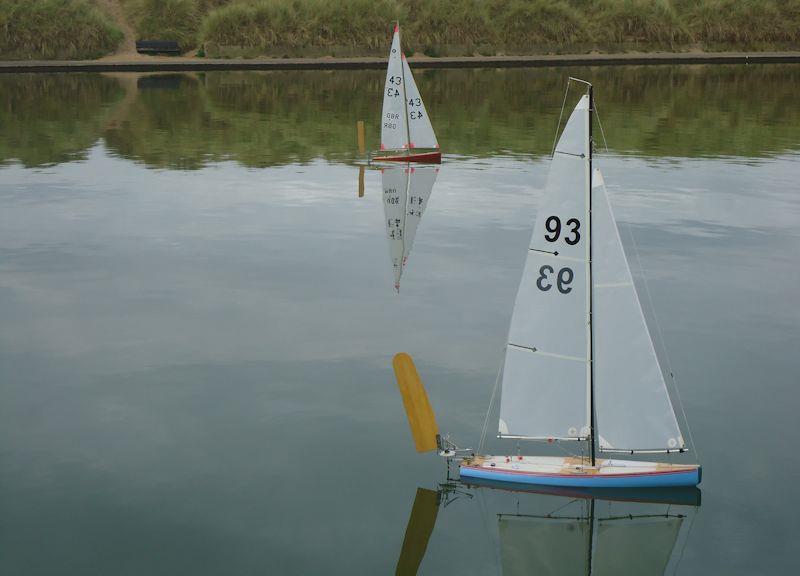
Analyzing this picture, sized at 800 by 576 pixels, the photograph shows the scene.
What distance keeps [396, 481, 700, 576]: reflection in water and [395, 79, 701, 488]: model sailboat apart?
28 cm

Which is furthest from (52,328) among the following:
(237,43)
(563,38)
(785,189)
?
(563,38)

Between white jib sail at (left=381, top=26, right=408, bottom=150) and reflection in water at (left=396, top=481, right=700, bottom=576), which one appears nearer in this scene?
reflection in water at (left=396, top=481, right=700, bottom=576)

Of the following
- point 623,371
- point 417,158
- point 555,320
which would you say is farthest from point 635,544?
point 417,158

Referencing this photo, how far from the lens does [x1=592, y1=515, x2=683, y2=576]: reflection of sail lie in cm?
1661

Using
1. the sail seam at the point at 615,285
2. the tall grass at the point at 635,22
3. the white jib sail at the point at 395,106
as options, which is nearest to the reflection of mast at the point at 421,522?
the sail seam at the point at 615,285

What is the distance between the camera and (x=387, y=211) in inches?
1636

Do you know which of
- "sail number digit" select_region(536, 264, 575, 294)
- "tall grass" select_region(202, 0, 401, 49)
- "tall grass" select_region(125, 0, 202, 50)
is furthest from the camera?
"tall grass" select_region(125, 0, 202, 50)

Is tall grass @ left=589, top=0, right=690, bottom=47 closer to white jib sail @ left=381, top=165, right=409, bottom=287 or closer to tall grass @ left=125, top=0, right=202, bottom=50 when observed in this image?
tall grass @ left=125, top=0, right=202, bottom=50

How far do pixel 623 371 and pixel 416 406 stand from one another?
3631 mm

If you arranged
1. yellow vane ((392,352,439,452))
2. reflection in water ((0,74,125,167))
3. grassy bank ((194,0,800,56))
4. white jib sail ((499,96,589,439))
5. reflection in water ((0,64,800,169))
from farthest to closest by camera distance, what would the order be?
grassy bank ((194,0,800,56)) < reflection in water ((0,64,800,169)) < reflection in water ((0,74,125,167)) < yellow vane ((392,352,439,452)) < white jib sail ((499,96,589,439))

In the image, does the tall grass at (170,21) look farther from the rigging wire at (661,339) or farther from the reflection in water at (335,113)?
the rigging wire at (661,339)

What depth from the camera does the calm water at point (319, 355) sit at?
17.1 meters

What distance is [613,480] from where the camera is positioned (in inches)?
712

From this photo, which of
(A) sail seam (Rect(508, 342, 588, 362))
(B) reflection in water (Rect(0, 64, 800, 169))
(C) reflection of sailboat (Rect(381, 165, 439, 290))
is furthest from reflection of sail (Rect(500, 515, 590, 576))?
(B) reflection in water (Rect(0, 64, 800, 169))
